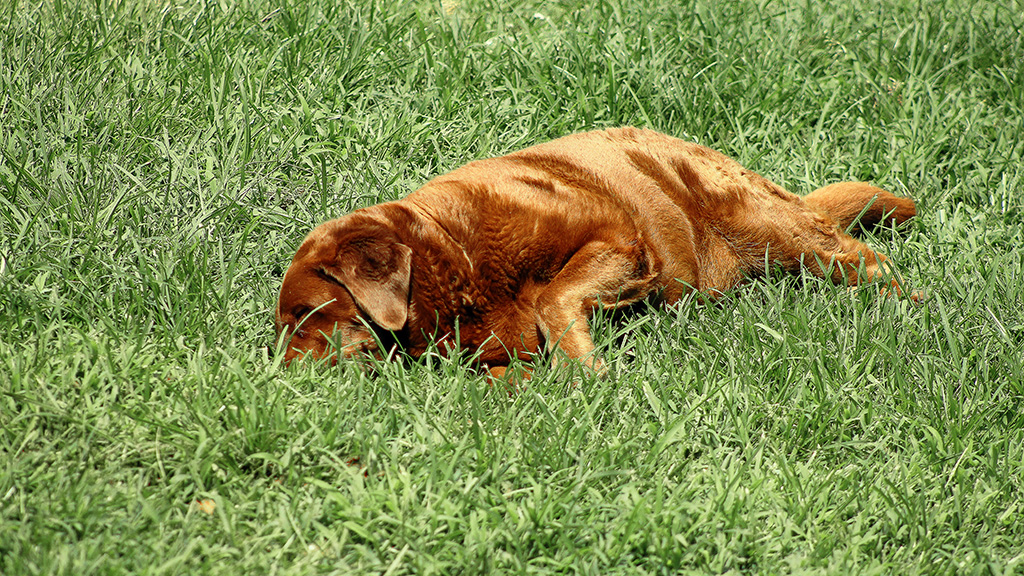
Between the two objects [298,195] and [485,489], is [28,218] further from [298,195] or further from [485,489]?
[485,489]

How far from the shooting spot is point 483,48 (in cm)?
498

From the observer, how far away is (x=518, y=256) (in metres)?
3.17

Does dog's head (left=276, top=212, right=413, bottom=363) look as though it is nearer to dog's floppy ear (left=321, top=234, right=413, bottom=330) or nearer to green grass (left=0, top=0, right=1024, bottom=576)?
dog's floppy ear (left=321, top=234, right=413, bottom=330)

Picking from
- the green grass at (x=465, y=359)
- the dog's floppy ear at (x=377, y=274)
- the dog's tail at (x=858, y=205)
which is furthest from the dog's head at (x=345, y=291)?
the dog's tail at (x=858, y=205)

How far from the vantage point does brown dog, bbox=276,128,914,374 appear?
3055 millimetres

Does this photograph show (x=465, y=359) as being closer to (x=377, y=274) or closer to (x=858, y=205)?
(x=377, y=274)

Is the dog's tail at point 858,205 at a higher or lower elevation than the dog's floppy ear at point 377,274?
lower

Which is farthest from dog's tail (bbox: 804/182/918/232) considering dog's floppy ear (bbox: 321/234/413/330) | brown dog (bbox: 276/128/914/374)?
dog's floppy ear (bbox: 321/234/413/330)

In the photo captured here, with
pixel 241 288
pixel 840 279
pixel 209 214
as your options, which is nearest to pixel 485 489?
pixel 241 288

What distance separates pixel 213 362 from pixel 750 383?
1.92 meters

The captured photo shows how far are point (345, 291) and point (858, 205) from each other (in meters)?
2.56

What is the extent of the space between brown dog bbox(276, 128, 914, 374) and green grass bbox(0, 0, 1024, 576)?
0.17m

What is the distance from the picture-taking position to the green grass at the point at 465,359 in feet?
7.91

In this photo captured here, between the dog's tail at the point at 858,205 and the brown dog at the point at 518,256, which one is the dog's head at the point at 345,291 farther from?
the dog's tail at the point at 858,205
